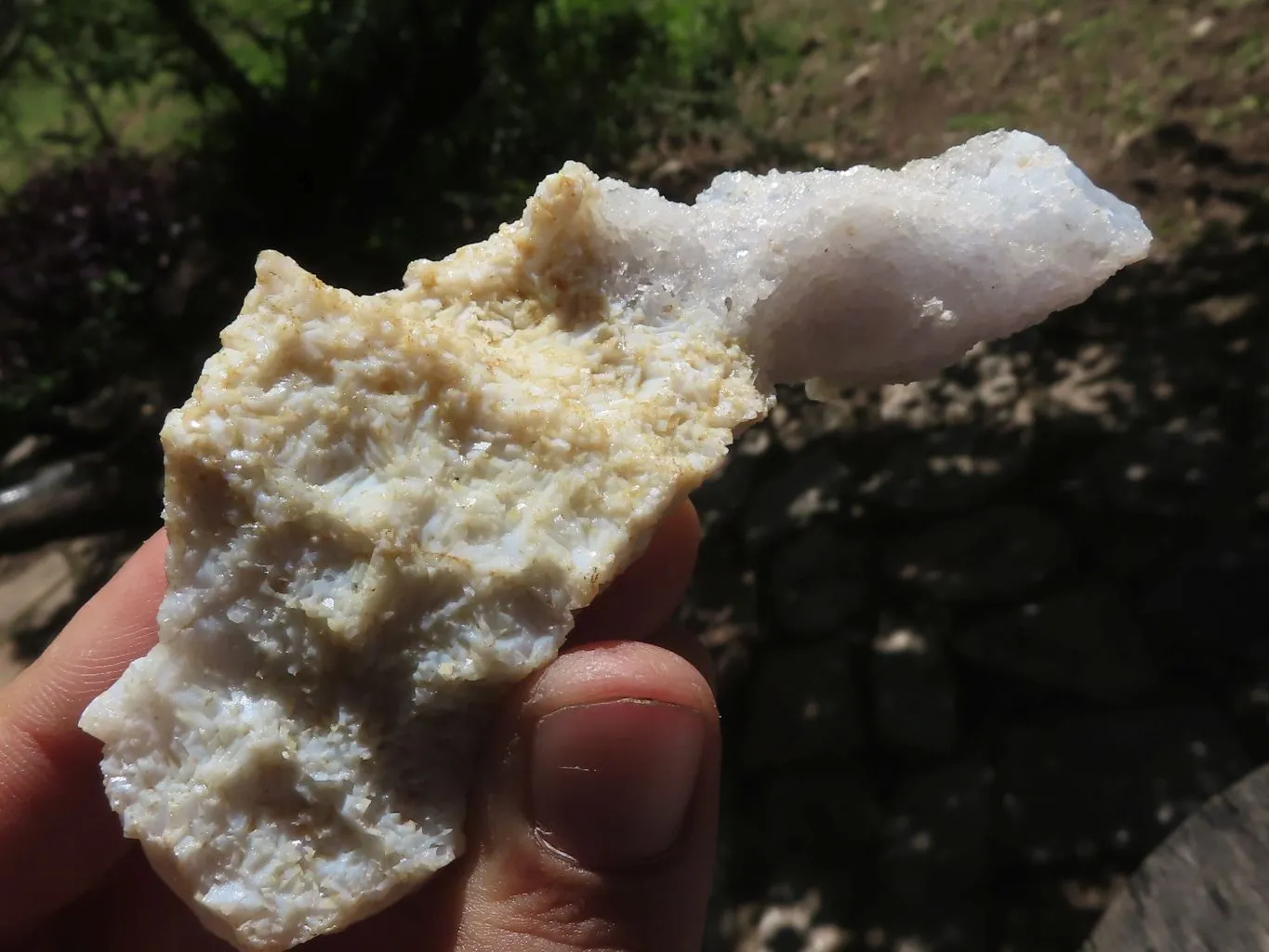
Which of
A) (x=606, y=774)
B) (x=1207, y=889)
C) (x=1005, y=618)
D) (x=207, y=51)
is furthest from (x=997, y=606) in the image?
(x=207, y=51)

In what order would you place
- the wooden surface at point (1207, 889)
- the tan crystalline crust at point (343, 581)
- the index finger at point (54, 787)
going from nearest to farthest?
the tan crystalline crust at point (343, 581) → the index finger at point (54, 787) → the wooden surface at point (1207, 889)

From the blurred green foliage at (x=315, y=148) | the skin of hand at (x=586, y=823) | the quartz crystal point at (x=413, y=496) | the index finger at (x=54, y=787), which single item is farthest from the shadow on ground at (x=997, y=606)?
the quartz crystal point at (x=413, y=496)

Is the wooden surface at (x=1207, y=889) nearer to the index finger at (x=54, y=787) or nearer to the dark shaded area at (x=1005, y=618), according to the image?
the dark shaded area at (x=1005, y=618)

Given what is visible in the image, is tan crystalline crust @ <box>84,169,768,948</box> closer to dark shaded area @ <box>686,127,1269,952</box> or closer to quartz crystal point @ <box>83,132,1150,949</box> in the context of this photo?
quartz crystal point @ <box>83,132,1150,949</box>

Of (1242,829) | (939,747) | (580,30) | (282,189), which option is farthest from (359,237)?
(1242,829)

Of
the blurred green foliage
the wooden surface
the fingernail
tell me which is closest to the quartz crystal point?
the fingernail
